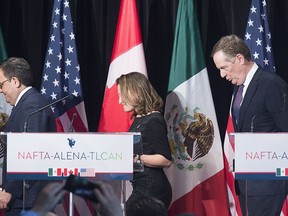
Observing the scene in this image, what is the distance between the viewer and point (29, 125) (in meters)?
4.21

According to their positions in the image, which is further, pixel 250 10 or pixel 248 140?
pixel 250 10

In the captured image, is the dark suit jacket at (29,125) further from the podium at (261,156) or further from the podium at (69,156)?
the podium at (261,156)

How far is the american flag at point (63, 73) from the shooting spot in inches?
222

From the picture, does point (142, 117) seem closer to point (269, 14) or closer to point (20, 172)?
point (20, 172)

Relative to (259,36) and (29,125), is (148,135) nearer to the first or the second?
(29,125)

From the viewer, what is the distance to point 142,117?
4.36 meters

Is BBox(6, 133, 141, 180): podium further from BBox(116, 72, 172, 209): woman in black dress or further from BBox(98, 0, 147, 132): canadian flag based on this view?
BBox(98, 0, 147, 132): canadian flag

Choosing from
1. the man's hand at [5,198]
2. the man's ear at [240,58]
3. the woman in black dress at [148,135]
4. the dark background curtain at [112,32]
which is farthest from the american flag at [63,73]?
the man's ear at [240,58]

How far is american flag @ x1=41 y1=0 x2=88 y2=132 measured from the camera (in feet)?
18.5

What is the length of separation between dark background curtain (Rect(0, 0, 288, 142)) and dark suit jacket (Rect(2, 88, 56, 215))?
1.72 m

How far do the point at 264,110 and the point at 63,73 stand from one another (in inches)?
81.6

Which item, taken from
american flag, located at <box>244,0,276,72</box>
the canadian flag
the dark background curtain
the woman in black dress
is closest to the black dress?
the woman in black dress

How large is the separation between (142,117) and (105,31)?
74.4 inches

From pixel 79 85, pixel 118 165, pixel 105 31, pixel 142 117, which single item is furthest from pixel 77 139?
pixel 105 31
